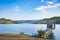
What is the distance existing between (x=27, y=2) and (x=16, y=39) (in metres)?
0.78

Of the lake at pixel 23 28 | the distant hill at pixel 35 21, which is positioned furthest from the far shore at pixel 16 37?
the distant hill at pixel 35 21

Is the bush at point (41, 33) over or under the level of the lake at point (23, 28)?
under

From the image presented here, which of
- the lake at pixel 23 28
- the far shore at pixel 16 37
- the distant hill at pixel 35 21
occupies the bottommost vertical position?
the far shore at pixel 16 37

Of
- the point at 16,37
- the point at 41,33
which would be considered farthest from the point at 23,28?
the point at 41,33

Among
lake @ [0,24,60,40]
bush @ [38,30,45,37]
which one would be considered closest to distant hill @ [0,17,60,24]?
lake @ [0,24,60,40]

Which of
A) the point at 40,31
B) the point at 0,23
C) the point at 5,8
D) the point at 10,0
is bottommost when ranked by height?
the point at 40,31

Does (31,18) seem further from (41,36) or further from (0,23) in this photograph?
(0,23)

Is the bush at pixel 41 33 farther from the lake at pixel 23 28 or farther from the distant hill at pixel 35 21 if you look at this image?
the distant hill at pixel 35 21

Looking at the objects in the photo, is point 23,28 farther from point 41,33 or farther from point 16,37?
point 41,33

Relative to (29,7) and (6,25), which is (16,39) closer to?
(6,25)

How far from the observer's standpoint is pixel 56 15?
235 centimetres

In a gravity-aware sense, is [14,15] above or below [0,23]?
above

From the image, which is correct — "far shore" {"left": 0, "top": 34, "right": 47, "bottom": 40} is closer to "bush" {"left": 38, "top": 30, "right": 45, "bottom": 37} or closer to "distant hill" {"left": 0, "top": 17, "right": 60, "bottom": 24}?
"bush" {"left": 38, "top": 30, "right": 45, "bottom": 37}

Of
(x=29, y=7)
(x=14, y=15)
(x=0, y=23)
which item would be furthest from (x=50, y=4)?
(x=0, y=23)
